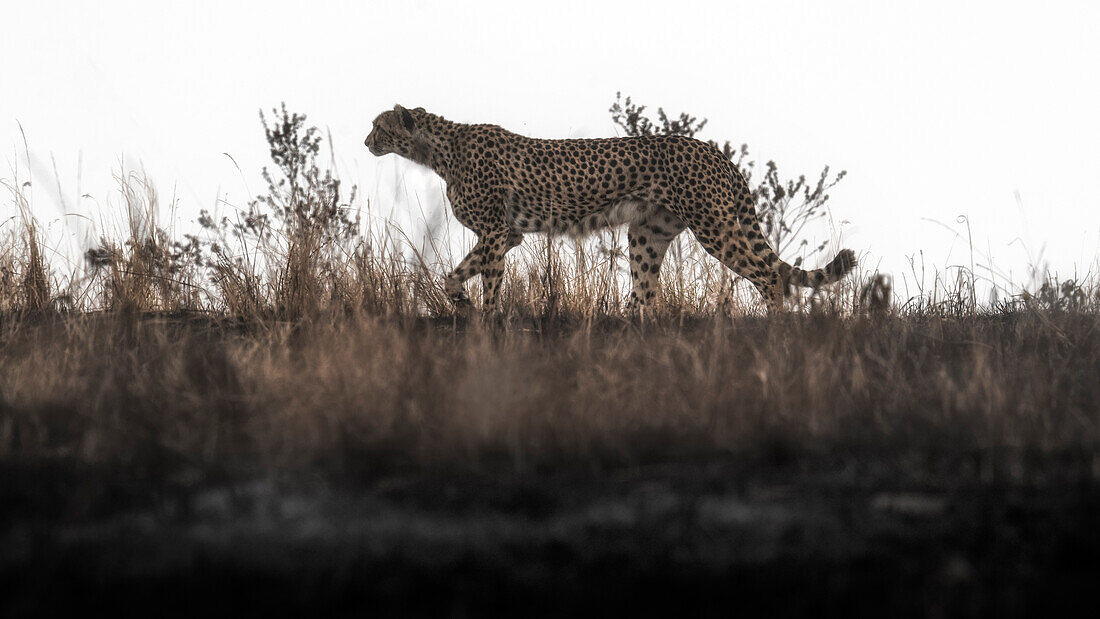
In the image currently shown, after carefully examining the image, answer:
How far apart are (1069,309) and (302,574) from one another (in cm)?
482

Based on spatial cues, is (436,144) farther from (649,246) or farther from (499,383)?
(499,383)

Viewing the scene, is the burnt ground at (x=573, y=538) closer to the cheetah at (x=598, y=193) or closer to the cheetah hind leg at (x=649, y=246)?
the cheetah at (x=598, y=193)

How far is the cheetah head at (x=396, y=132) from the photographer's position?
21.5 feet

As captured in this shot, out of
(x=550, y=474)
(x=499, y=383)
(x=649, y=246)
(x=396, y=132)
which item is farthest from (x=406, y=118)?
(x=550, y=474)

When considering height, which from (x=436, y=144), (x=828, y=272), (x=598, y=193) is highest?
(x=436, y=144)

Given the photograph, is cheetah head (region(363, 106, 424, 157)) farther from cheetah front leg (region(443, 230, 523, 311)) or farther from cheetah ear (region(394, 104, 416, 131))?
cheetah front leg (region(443, 230, 523, 311))

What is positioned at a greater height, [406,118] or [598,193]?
[406,118]

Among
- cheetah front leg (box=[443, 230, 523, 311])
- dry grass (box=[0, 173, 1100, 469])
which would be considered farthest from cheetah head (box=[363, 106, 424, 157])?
dry grass (box=[0, 173, 1100, 469])

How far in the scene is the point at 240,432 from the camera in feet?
8.90

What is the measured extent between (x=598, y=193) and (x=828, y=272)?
1533 mm

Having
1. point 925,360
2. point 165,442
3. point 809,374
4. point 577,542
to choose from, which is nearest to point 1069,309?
point 925,360

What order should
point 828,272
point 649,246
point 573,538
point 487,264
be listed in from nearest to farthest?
1. point 573,538
2. point 828,272
3. point 487,264
4. point 649,246

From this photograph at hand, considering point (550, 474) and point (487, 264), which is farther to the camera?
point (487, 264)

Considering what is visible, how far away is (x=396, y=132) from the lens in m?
6.63
